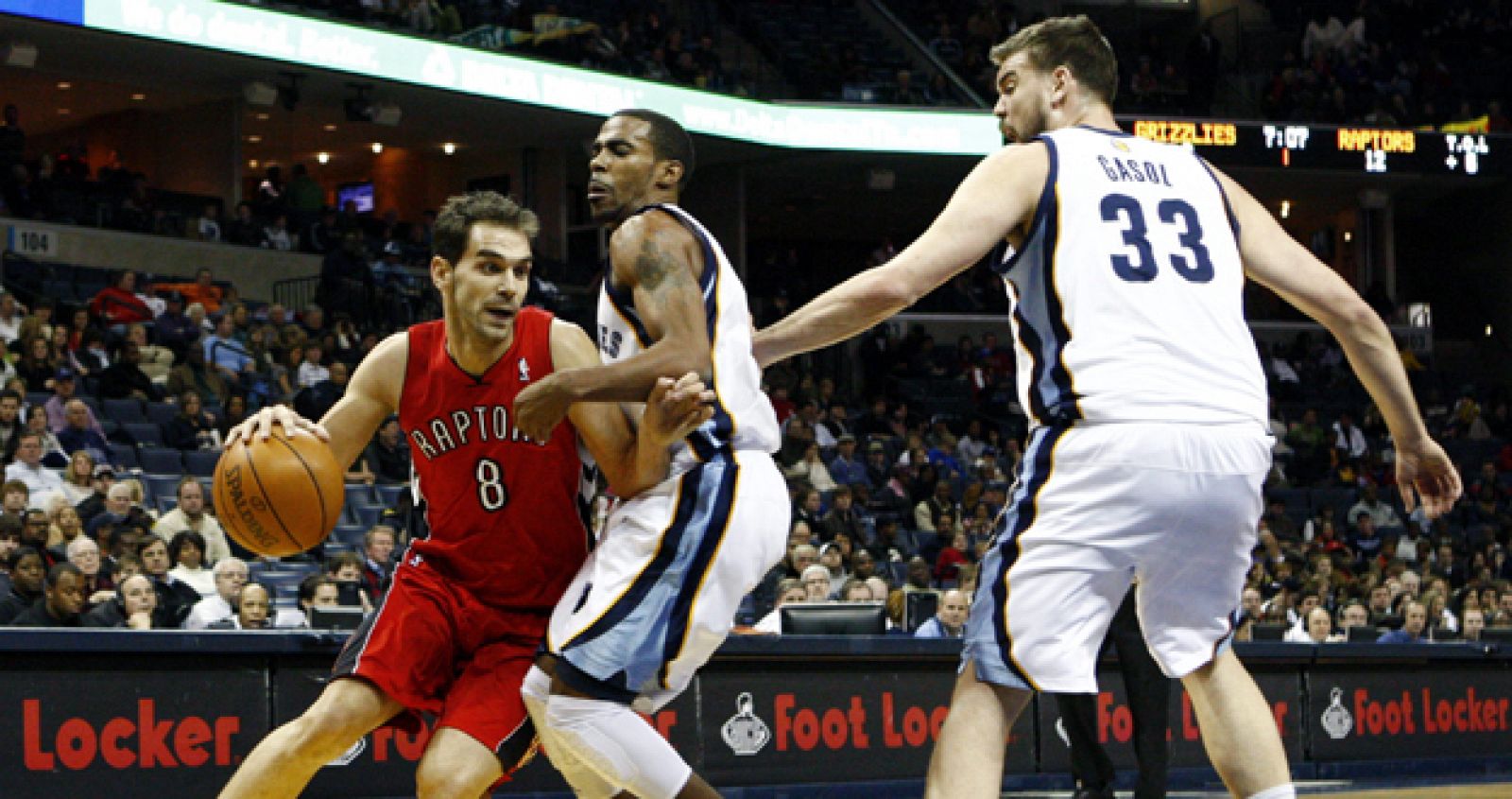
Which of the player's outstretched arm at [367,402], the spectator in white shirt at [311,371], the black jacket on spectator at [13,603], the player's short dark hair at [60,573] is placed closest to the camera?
the player's outstretched arm at [367,402]

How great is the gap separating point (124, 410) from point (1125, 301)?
1222 centimetres

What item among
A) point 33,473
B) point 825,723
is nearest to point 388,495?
point 33,473

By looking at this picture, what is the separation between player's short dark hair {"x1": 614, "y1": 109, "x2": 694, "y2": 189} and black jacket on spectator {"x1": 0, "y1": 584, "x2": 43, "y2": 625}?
631cm

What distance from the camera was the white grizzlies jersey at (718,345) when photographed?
170 inches

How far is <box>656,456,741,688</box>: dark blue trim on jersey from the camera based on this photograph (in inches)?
167

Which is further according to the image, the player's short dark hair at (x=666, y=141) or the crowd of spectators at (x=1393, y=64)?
the crowd of spectators at (x=1393, y=64)

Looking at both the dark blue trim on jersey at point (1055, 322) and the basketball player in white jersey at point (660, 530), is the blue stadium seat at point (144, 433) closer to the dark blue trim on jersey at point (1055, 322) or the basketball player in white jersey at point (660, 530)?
the basketball player in white jersey at point (660, 530)

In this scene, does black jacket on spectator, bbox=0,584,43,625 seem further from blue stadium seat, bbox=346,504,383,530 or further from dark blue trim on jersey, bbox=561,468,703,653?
dark blue trim on jersey, bbox=561,468,703,653

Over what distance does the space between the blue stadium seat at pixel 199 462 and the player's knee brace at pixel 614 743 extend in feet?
34.3

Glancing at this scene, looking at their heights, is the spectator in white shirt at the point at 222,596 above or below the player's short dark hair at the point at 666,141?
below

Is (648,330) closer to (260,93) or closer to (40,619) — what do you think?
(40,619)

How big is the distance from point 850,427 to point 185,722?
47.4 feet

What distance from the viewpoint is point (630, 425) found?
4453 mm

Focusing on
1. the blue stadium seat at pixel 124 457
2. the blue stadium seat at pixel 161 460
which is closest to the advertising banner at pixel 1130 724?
the blue stadium seat at pixel 161 460
